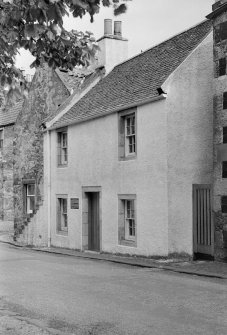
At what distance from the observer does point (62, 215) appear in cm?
2412

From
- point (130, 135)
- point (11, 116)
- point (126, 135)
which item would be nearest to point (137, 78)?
point (126, 135)

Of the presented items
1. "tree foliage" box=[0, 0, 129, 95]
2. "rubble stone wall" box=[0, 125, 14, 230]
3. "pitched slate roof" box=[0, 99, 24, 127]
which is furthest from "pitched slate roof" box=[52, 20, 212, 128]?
"rubble stone wall" box=[0, 125, 14, 230]

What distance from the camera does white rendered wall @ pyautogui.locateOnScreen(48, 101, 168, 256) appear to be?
57.9 ft

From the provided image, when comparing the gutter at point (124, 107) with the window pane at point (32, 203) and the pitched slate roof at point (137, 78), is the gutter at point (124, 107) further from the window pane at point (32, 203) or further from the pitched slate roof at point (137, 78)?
the window pane at point (32, 203)

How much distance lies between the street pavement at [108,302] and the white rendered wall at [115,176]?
247 centimetres

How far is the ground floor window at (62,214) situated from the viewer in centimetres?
2397

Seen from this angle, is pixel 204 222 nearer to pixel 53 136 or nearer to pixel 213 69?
pixel 213 69

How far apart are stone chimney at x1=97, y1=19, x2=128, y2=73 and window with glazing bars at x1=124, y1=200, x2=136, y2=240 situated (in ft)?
24.6

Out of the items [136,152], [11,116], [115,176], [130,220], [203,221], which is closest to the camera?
[203,221]

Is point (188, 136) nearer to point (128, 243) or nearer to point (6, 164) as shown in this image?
point (128, 243)

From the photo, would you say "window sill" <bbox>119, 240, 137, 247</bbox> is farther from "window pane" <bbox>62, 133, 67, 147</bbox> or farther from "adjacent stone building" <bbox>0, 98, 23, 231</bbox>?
"adjacent stone building" <bbox>0, 98, 23, 231</bbox>

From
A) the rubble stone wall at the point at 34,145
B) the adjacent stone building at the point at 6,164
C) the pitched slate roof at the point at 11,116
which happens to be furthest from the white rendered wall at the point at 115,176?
the adjacent stone building at the point at 6,164

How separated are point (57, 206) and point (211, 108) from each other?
9.07 m

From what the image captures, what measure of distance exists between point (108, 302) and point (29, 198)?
713 inches
